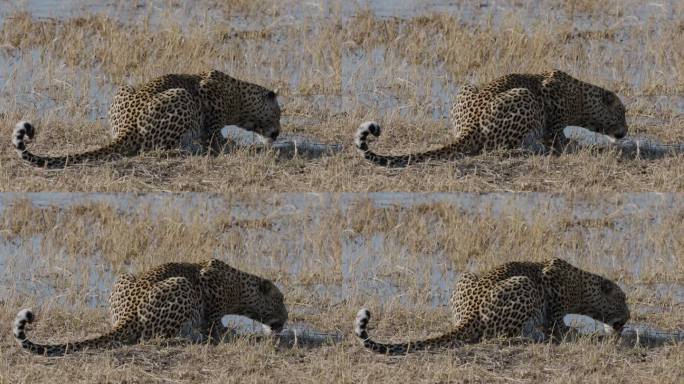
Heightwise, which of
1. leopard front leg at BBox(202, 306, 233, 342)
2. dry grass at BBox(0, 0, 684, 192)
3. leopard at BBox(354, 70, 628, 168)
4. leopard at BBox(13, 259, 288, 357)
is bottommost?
leopard front leg at BBox(202, 306, 233, 342)

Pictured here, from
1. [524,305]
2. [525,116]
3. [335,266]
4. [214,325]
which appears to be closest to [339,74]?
[525,116]

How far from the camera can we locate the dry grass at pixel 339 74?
16.7 metres

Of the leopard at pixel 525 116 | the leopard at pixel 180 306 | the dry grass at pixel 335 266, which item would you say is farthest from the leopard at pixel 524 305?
the leopard at pixel 525 116

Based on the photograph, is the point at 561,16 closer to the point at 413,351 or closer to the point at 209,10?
the point at 209,10

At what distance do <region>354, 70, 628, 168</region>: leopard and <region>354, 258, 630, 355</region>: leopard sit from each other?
1.79 metres

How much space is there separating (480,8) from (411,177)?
22.0 feet

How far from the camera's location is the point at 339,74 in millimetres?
19672

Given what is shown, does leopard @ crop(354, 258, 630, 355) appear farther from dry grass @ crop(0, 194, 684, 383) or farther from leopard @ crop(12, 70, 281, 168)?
leopard @ crop(12, 70, 281, 168)

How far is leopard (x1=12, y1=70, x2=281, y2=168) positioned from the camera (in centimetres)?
1666

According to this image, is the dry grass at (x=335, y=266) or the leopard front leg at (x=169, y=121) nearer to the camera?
the dry grass at (x=335, y=266)

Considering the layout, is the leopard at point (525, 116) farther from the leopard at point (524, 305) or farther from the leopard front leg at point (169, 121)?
the leopard at point (524, 305)

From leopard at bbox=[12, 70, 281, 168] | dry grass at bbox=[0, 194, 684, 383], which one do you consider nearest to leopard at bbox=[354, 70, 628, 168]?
dry grass at bbox=[0, 194, 684, 383]

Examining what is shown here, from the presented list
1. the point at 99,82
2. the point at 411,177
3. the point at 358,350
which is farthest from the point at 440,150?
the point at 99,82

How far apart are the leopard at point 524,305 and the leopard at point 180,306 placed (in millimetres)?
1321
